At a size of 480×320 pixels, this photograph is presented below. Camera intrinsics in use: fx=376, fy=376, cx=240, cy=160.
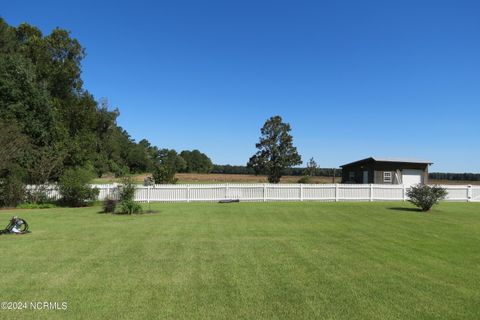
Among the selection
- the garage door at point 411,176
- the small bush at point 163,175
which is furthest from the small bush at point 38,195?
the garage door at point 411,176

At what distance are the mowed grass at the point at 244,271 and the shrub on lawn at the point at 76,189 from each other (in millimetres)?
6889

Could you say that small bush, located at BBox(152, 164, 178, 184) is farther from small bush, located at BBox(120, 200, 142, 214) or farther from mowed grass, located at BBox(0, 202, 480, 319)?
mowed grass, located at BBox(0, 202, 480, 319)

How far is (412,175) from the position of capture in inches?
1293

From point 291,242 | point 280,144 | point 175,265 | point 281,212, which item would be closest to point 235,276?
Answer: point 175,265

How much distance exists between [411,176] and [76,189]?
2718 centimetres

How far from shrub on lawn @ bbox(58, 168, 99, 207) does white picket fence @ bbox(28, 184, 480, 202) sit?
0.61 meters

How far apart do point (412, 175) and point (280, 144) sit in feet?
43.7

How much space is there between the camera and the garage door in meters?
32.5

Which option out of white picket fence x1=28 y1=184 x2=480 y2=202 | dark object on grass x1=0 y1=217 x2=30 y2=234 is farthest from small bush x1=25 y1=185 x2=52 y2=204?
dark object on grass x1=0 y1=217 x2=30 y2=234

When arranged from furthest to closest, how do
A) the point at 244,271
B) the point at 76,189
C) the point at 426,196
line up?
the point at 76,189, the point at 426,196, the point at 244,271

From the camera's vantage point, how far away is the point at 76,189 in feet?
58.9

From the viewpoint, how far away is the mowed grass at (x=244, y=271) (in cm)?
459

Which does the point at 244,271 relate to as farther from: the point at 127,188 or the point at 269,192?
the point at 269,192

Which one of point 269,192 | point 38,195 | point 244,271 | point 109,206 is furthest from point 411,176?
point 244,271
